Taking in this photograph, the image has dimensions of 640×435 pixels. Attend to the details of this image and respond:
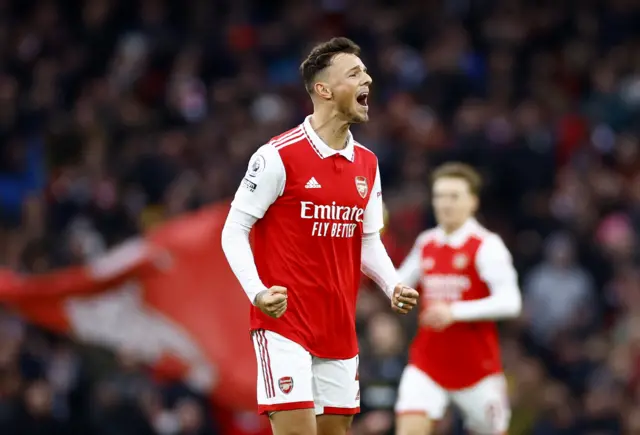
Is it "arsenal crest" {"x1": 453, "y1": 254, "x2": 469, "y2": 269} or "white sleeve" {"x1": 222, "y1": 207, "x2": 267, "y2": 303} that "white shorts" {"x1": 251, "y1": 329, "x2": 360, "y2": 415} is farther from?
"arsenal crest" {"x1": 453, "y1": 254, "x2": 469, "y2": 269}

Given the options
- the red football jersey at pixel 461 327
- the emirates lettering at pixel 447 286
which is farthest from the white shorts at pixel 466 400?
the emirates lettering at pixel 447 286

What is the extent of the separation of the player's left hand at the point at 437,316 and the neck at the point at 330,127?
7.35ft

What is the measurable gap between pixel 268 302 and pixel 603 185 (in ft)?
32.1

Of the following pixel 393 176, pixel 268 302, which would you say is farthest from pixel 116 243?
pixel 268 302

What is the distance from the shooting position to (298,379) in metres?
6.81

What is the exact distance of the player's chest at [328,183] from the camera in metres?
6.94

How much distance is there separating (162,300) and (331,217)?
21.5 feet

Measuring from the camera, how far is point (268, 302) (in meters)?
6.49

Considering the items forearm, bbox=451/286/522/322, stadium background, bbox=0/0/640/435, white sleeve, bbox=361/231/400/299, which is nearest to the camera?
white sleeve, bbox=361/231/400/299

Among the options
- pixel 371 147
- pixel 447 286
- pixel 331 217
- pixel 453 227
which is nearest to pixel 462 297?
pixel 447 286

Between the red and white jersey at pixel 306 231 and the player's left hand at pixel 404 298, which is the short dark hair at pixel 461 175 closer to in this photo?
the red and white jersey at pixel 306 231

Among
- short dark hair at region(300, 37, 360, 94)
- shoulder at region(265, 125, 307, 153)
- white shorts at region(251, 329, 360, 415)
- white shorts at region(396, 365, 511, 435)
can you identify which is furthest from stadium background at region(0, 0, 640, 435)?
short dark hair at region(300, 37, 360, 94)

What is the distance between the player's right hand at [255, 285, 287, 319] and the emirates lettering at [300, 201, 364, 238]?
21.3 inches

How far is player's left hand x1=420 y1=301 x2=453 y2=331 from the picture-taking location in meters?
8.99
